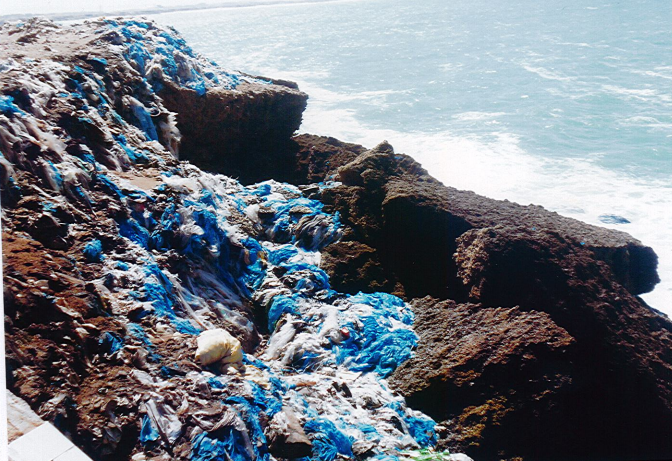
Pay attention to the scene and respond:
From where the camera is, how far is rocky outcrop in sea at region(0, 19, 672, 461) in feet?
11.6

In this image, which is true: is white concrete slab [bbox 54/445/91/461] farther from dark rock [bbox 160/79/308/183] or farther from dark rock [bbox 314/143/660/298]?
dark rock [bbox 160/79/308/183]

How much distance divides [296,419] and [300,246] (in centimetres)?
333

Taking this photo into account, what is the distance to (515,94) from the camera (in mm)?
20531

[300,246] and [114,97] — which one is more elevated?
[114,97]

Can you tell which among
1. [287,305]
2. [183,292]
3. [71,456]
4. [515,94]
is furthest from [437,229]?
[515,94]

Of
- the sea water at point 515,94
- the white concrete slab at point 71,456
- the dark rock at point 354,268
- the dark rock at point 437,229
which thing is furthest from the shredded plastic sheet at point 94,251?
the sea water at point 515,94

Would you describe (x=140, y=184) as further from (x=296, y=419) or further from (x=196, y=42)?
(x=196, y=42)

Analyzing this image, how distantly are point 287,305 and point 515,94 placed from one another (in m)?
18.0

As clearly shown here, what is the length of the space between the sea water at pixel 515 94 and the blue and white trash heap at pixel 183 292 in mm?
6317

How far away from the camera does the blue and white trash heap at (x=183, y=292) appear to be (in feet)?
11.6

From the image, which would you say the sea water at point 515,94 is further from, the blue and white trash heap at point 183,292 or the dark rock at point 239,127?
the blue and white trash heap at point 183,292

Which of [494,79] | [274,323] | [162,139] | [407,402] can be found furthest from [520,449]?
[494,79]

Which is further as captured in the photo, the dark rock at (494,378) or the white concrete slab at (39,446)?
the dark rock at (494,378)

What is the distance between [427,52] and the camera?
29.2 metres
